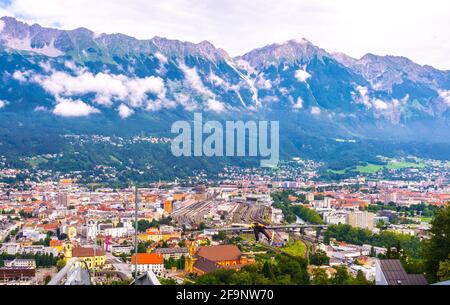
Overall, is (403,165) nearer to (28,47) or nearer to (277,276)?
(277,276)

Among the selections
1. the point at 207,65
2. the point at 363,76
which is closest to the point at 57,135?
the point at 207,65

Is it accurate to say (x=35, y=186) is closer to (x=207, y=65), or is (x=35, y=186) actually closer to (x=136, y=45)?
(x=207, y=65)

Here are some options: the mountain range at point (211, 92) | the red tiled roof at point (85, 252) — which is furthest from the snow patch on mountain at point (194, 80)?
the red tiled roof at point (85, 252)

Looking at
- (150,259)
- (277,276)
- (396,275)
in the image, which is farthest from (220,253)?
(396,275)

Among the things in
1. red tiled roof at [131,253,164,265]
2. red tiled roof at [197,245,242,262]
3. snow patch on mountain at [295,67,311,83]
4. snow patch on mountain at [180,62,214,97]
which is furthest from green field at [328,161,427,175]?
red tiled roof at [197,245,242,262]

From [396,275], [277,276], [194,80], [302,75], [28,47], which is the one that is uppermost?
[28,47]

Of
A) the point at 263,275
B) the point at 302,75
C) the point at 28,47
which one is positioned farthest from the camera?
the point at 28,47

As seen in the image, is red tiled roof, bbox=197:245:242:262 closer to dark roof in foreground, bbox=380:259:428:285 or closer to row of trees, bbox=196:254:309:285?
row of trees, bbox=196:254:309:285
